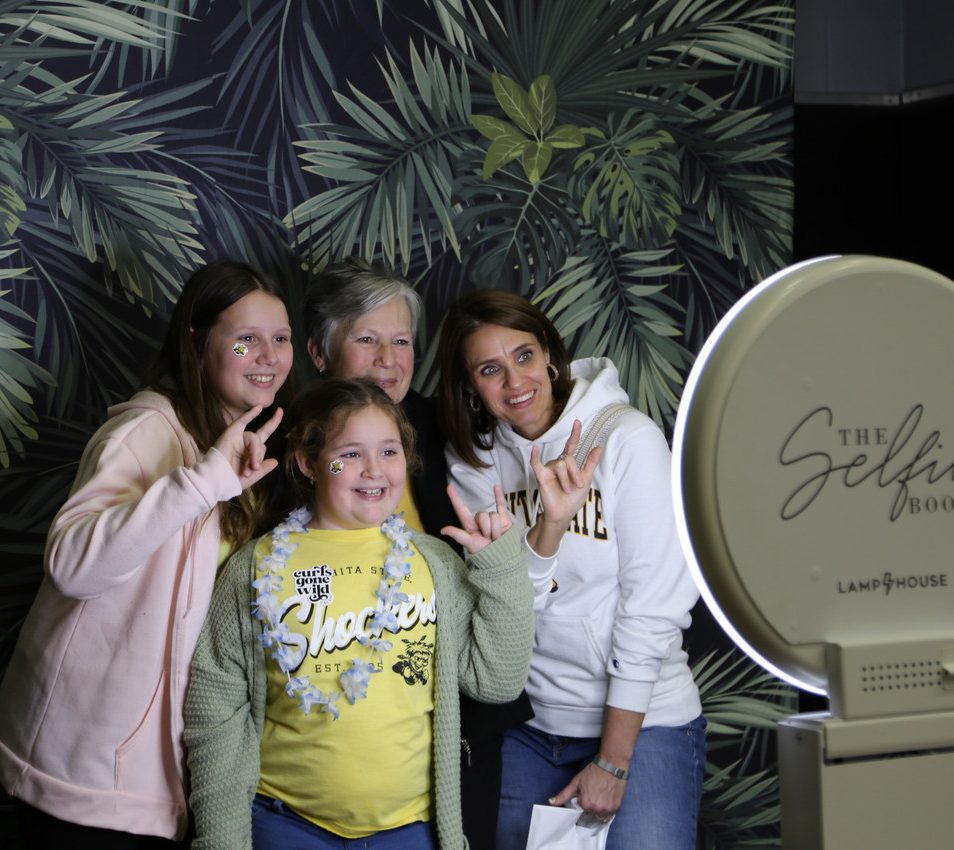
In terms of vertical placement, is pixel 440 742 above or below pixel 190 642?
below

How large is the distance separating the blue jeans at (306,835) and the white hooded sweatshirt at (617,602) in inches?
17.8

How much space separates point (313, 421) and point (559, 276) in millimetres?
1290

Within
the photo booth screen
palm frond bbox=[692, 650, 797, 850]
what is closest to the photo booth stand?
the photo booth screen

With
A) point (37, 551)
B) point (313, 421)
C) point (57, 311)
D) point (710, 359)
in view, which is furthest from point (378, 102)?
point (710, 359)

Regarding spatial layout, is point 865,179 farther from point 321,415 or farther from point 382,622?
point 382,622

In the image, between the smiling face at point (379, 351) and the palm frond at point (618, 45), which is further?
the palm frond at point (618, 45)

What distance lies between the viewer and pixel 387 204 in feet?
9.59

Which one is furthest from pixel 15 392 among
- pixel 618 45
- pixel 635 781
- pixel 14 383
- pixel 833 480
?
pixel 833 480

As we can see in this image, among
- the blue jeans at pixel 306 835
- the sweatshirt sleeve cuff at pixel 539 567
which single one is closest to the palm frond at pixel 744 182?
the sweatshirt sleeve cuff at pixel 539 567

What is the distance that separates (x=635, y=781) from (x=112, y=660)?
104cm

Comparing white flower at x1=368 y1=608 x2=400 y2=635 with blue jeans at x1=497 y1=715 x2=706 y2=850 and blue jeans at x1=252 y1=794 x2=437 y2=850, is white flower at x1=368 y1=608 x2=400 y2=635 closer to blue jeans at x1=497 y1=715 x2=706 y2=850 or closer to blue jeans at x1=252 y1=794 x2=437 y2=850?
blue jeans at x1=252 y1=794 x2=437 y2=850

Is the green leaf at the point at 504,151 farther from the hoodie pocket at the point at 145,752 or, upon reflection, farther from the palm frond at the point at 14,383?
the hoodie pocket at the point at 145,752

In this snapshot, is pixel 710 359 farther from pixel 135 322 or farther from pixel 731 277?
pixel 731 277

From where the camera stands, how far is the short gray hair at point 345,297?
7.81 feet
